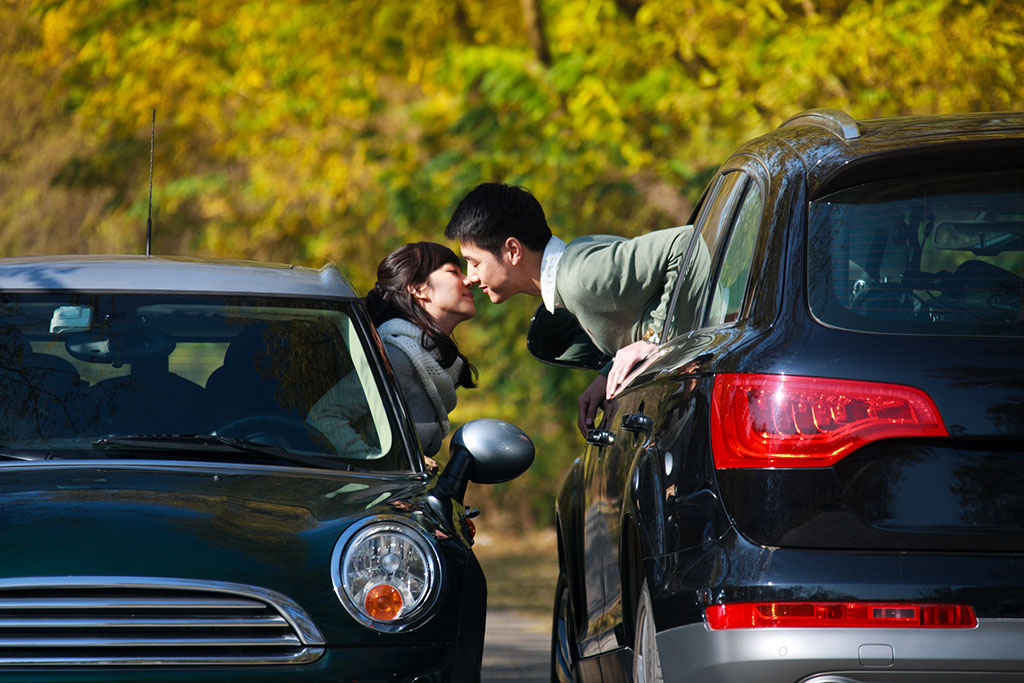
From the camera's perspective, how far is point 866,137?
3469mm

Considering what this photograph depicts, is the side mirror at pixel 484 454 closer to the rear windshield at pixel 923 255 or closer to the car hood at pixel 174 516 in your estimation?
the car hood at pixel 174 516

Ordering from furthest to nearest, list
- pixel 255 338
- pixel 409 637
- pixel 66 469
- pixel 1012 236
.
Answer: pixel 255 338 → pixel 66 469 → pixel 409 637 → pixel 1012 236

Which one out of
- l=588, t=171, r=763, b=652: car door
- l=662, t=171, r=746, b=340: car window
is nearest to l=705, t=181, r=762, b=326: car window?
l=588, t=171, r=763, b=652: car door

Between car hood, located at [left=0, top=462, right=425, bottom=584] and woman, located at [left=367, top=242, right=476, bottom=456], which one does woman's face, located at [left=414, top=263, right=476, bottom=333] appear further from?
car hood, located at [left=0, top=462, right=425, bottom=584]

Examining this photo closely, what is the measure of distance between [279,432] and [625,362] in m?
1.05

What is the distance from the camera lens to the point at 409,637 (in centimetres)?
350

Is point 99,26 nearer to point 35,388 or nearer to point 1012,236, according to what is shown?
point 35,388

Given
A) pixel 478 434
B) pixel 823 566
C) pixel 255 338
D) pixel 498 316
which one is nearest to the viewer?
pixel 823 566

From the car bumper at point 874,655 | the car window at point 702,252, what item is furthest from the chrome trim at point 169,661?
the car window at point 702,252

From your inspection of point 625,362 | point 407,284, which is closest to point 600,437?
point 625,362

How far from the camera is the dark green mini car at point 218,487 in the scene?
337 cm

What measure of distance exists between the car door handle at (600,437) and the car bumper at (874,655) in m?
1.54

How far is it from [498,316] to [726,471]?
10.5 m

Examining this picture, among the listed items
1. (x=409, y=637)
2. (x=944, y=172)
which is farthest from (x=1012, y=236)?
(x=409, y=637)
